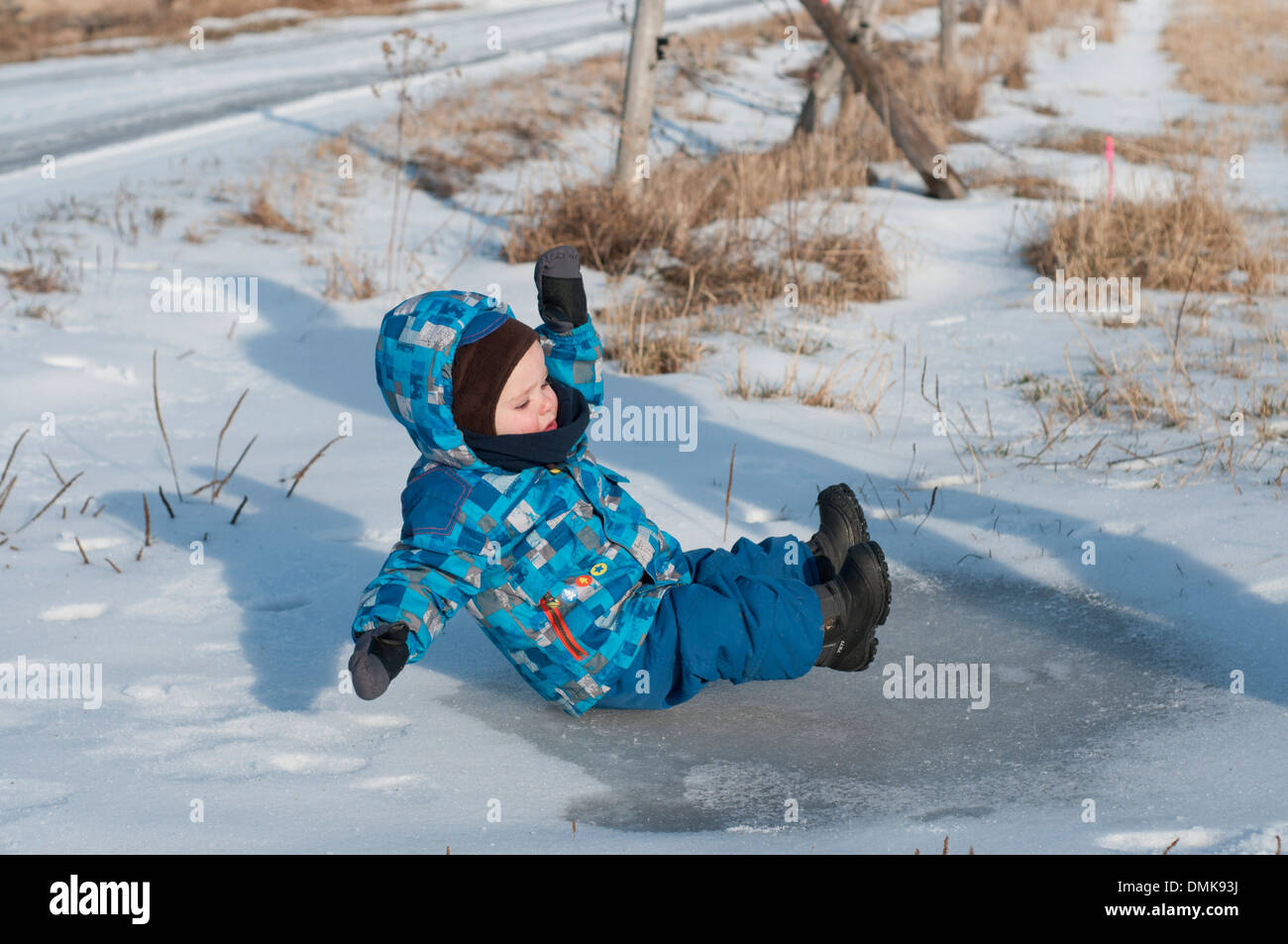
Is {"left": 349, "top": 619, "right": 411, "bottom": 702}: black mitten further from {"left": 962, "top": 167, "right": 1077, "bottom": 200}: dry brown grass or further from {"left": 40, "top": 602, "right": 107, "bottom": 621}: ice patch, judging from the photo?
{"left": 962, "top": 167, "right": 1077, "bottom": 200}: dry brown grass

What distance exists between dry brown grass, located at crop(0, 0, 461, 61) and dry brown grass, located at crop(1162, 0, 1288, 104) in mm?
11204

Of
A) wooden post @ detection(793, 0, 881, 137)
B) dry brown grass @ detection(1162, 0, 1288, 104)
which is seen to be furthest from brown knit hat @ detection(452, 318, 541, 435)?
dry brown grass @ detection(1162, 0, 1288, 104)

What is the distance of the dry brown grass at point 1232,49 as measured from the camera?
1371 cm

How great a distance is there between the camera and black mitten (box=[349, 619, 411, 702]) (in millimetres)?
2170

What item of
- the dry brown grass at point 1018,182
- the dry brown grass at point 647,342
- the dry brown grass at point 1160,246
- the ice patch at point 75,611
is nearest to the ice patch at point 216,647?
the ice patch at point 75,611

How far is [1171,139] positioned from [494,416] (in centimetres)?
883

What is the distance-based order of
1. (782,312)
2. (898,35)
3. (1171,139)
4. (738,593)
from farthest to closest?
(898,35) < (1171,139) < (782,312) < (738,593)

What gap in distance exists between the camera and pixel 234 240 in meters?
7.01

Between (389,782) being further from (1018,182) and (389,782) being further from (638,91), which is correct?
(1018,182)

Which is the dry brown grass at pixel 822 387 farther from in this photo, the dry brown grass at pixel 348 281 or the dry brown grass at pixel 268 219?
the dry brown grass at pixel 268 219

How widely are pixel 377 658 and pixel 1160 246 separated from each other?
5523 mm

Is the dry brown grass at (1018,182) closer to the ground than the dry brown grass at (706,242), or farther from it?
farther from it
